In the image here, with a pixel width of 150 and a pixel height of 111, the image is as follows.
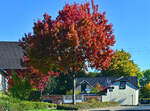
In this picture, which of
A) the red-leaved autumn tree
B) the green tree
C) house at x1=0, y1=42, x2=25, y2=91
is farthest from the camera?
the green tree

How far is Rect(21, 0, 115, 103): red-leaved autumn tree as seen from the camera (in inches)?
1080

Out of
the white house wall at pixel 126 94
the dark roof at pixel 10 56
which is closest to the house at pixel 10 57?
the dark roof at pixel 10 56

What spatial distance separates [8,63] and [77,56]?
63.3ft

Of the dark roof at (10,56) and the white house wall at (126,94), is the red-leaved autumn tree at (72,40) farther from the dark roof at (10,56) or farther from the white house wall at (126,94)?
the white house wall at (126,94)

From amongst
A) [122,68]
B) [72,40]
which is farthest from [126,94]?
[72,40]

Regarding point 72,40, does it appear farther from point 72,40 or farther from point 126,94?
point 126,94

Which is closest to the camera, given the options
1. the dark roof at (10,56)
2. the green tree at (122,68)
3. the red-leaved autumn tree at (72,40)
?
the red-leaved autumn tree at (72,40)

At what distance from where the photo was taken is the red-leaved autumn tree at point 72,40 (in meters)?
27.4

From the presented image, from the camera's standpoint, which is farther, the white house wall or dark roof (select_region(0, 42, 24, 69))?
the white house wall

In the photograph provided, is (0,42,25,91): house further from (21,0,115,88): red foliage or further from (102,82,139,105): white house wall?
(102,82,139,105): white house wall

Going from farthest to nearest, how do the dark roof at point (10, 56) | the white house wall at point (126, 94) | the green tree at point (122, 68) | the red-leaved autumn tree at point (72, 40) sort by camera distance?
1. the green tree at point (122, 68)
2. the white house wall at point (126, 94)
3. the dark roof at point (10, 56)
4. the red-leaved autumn tree at point (72, 40)

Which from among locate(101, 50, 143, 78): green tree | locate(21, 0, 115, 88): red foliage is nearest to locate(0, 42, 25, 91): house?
locate(21, 0, 115, 88): red foliage

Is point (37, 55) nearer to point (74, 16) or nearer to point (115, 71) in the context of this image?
point (74, 16)

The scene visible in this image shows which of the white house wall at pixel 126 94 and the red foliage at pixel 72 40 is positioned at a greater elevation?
the red foliage at pixel 72 40
